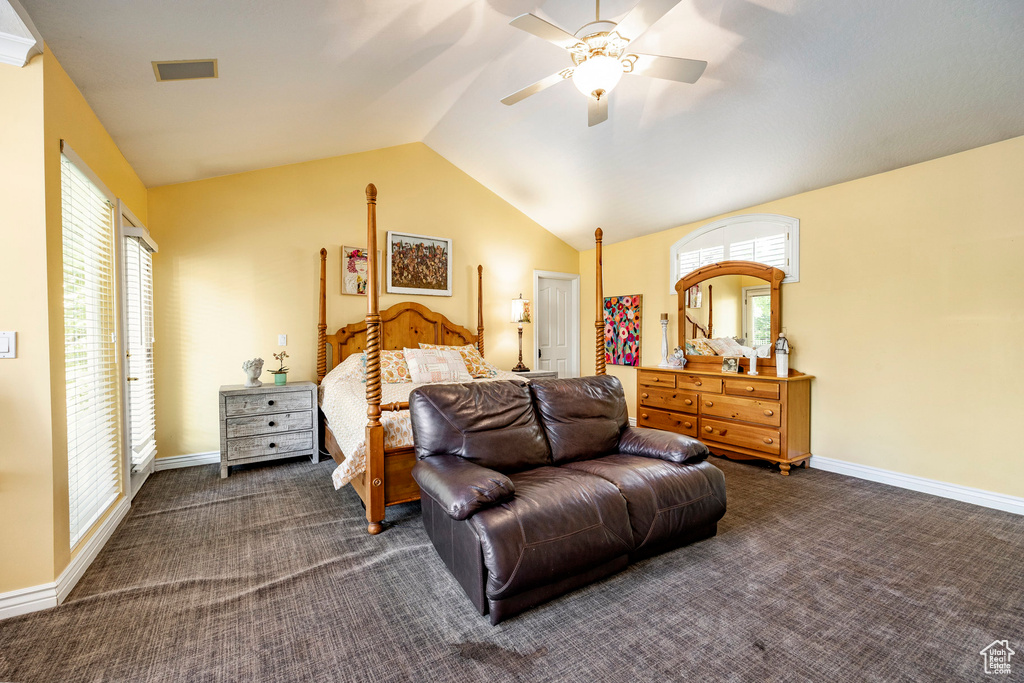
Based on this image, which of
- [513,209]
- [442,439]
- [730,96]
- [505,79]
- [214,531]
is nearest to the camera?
[442,439]

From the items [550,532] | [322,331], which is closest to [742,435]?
[550,532]

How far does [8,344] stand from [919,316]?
537 cm

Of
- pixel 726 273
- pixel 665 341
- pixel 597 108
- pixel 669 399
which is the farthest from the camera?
pixel 665 341

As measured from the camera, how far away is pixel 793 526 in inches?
102

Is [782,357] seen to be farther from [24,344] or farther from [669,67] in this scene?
[24,344]

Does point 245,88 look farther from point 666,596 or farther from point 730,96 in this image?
point 666,596

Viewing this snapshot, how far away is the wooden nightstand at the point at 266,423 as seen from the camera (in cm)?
354

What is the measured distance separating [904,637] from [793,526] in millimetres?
975

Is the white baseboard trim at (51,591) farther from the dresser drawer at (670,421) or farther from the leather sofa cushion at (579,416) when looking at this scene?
the dresser drawer at (670,421)

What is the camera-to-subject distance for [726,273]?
4340 millimetres

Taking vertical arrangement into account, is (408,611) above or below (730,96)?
below

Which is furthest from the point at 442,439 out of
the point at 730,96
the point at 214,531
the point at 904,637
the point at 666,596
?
the point at 730,96

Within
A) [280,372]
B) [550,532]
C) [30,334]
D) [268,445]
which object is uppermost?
[30,334]

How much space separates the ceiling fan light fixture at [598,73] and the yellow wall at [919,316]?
267 centimetres
